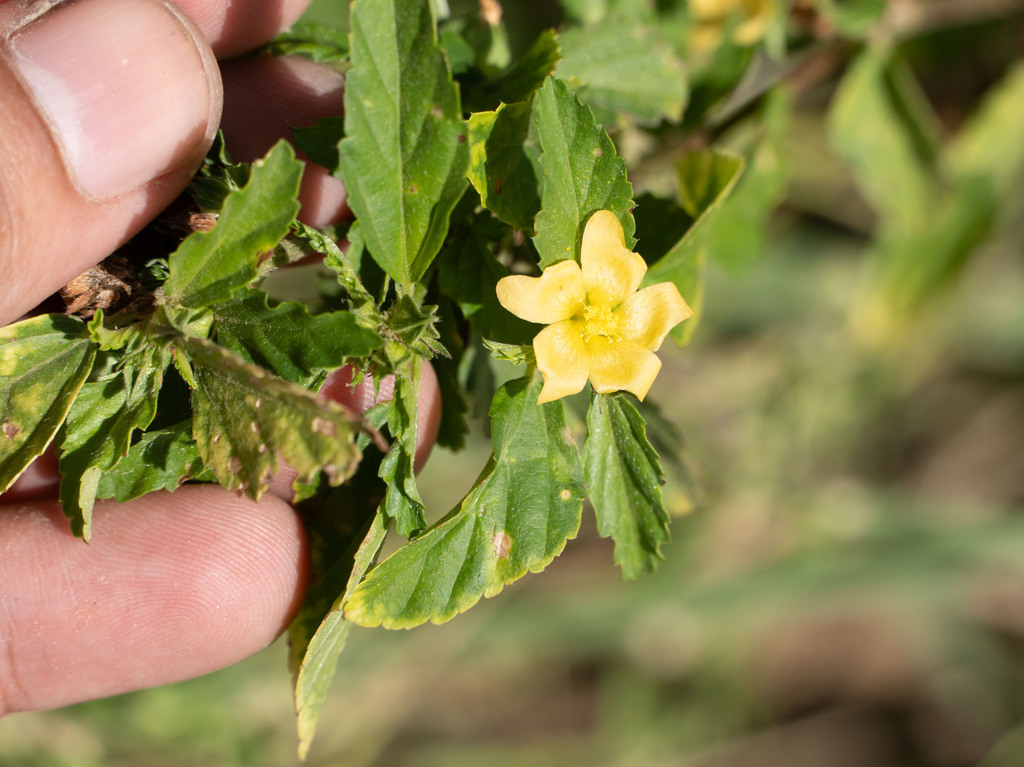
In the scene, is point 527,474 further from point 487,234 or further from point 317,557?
point 317,557

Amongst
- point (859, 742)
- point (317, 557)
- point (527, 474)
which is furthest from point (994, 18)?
point (859, 742)

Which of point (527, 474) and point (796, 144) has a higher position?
point (527, 474)

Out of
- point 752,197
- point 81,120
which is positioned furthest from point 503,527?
point 752,197

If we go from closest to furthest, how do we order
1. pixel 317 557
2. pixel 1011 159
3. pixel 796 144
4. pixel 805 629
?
pixel 317 557 → pixel 1011 159 → pixel 796 144 → pixel 805 629

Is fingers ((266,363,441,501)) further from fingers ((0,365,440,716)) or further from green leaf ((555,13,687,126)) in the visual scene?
green leaf ((555,13,687,126))

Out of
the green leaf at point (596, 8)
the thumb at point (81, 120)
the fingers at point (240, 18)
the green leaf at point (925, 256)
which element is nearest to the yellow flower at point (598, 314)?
the thumb at point (81, 120)

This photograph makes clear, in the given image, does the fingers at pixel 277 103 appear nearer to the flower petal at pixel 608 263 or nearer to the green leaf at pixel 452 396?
the green leaf at pixel 452 396
